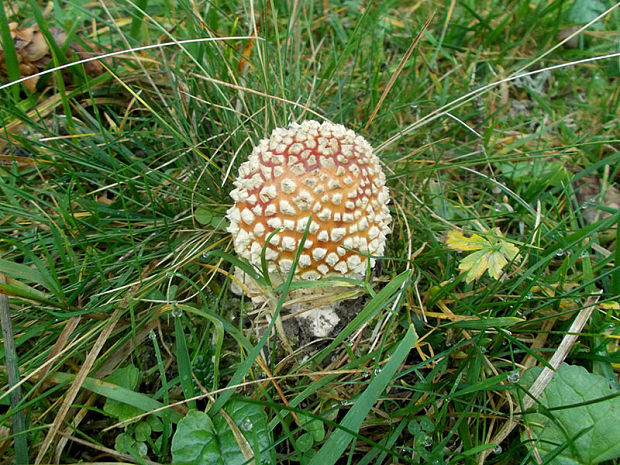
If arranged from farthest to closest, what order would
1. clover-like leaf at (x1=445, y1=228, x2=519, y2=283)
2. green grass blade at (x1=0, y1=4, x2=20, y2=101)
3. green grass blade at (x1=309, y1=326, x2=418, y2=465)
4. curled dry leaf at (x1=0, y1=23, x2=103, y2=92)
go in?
curled dry leaf at (x1=0, y1=23, x2=103, y2=92) < green grass blade at (x1=0, y1=4, x2=20, y2=101) < clover-like leaf at (x1=445, y1=228, x2=519, y2=283) < green grass blade at (x1=309, y1=326, x2=418, y2=465)

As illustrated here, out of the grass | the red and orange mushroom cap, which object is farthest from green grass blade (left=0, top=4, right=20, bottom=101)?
the red and orange mushroom cap

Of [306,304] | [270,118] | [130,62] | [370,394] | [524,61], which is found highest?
[130,62]

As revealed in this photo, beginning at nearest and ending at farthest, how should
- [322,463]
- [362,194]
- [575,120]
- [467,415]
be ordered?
[322,463] → [467,415] → [362,194] → [575,120]

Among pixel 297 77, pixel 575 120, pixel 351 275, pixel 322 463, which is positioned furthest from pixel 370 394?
pixel 575 120

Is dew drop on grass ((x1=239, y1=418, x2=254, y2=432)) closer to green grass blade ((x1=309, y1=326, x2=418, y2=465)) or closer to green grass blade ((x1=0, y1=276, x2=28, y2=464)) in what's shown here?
green grass blade ((x1=309, y1=326, x2=418, y2=465))

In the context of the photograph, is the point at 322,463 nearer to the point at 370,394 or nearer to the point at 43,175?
the point at 370,394

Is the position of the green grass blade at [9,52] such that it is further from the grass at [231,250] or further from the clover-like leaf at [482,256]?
the clover-like leaf at [482,256]
